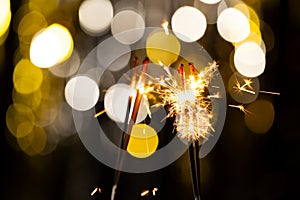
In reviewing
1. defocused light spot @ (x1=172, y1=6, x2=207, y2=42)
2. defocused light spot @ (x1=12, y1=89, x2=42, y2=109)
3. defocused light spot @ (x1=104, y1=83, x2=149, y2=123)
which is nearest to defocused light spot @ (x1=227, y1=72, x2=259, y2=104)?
defocused light spot @ (x1=172, y1=6, x2=207, y2=42)

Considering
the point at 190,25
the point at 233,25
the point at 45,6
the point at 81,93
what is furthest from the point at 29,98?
the point at 233,25

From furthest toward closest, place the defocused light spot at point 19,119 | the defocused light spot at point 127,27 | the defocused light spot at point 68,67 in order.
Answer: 1. the defocused light spot at point 127,27
2. the defocused light spot at point 68,67
3. the defocused light spot at point 19,119

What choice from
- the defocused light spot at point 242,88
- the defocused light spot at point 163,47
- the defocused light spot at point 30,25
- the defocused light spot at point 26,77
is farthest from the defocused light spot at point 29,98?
the defocused light spot at point 242,88

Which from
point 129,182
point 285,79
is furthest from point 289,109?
point 129,182

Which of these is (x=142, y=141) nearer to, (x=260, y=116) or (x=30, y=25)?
(x=260, y=116)

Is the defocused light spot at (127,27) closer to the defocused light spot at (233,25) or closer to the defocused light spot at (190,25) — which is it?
the defocused light spot at (190,25)

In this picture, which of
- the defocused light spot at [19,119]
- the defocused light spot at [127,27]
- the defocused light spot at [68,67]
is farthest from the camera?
the defocused light spot at [127,27]
